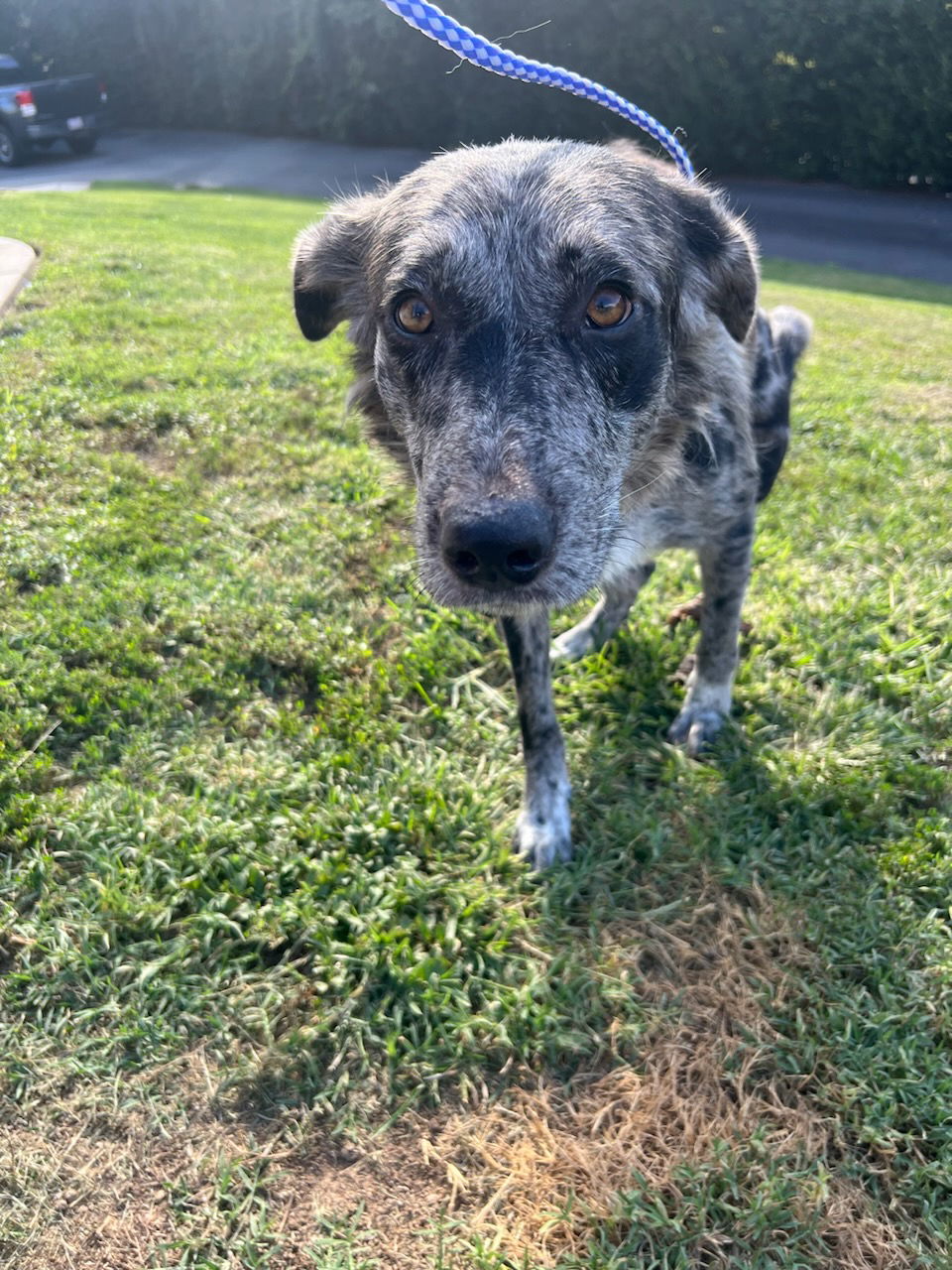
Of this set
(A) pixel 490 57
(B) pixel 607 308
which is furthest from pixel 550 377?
(A) pixel 490 57

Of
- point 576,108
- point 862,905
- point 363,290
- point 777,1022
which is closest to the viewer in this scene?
point 777,1022

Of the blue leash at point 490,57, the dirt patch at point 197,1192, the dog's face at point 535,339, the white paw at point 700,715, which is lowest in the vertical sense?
the dirt patch at point 197,1192

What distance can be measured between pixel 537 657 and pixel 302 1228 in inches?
65.6

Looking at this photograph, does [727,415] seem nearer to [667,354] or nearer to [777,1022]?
[667,354]

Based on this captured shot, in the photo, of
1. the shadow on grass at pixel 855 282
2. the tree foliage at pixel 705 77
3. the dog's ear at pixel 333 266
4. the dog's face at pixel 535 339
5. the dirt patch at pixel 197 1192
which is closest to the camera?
the dirt patch at pixel 197 1192

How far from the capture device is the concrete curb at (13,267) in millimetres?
6629

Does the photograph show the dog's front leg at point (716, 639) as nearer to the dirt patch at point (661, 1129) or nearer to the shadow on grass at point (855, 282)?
the dirt patch at point (661, 1129)

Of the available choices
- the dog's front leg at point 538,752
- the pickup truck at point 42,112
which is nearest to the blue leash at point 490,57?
the dog's front leg at point 538,752

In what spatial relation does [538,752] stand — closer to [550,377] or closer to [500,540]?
[500,540]

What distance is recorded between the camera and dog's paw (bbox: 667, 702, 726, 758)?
3.11 meters

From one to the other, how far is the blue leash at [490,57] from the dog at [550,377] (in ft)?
0.65

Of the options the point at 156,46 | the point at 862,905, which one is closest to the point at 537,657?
the point at 862,905

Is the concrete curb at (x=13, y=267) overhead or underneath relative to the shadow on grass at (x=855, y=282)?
overhead

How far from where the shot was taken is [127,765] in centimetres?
293
